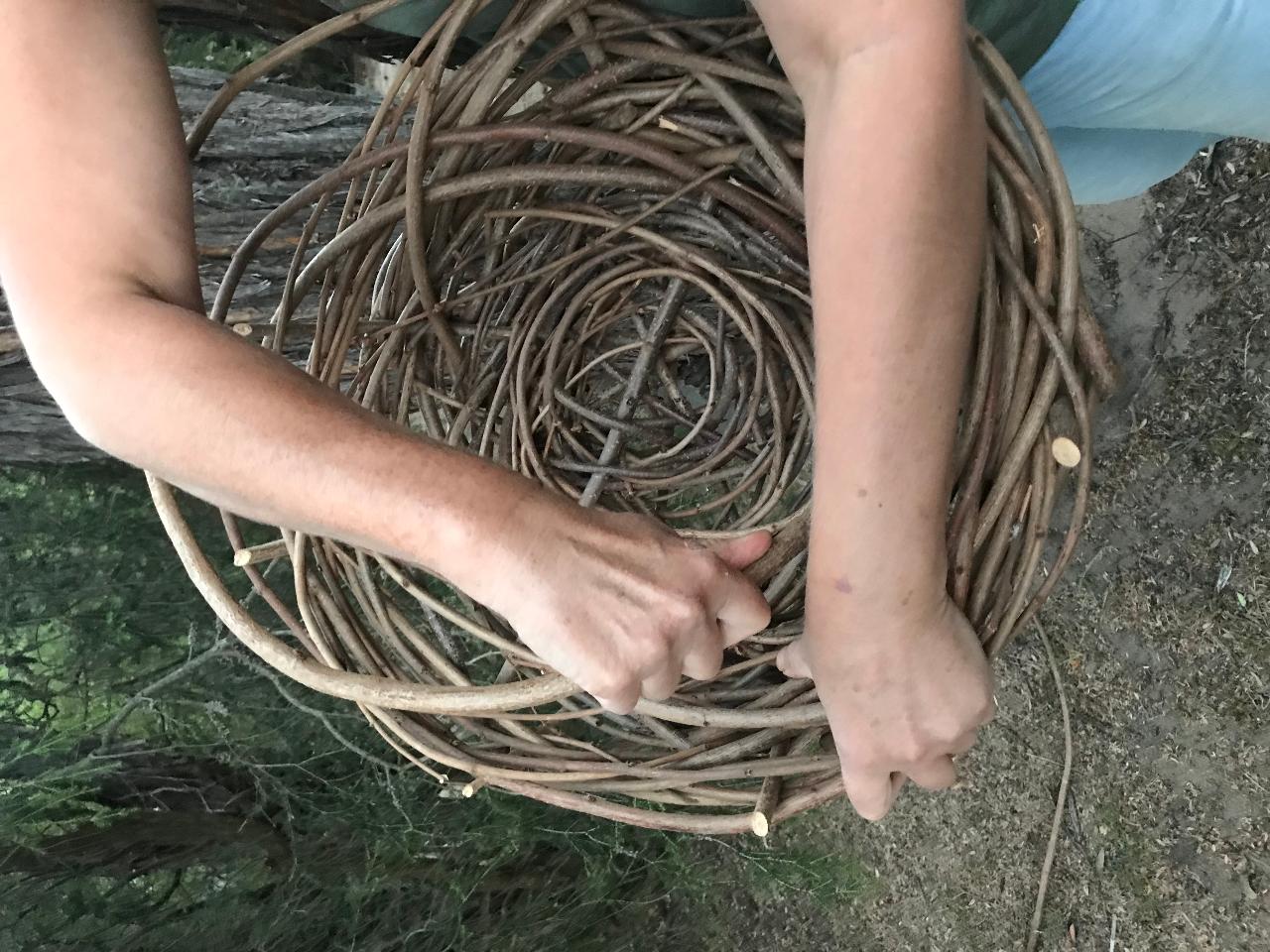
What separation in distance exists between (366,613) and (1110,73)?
56 centimetres

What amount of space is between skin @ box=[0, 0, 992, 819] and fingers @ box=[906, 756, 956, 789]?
0.25 feet

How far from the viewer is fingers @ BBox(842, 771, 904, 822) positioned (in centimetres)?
44

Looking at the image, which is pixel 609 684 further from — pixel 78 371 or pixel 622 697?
pixel 78 371

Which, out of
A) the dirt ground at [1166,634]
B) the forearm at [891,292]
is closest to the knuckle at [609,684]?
the forearm at [891,292]

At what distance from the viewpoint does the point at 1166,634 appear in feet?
2.76

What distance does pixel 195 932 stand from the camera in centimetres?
104

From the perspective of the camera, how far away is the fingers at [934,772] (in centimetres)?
44

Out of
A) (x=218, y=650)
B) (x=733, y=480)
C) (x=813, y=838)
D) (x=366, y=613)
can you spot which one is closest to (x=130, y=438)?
(x=366, y=613)

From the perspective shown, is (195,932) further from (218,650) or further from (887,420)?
(887,420)

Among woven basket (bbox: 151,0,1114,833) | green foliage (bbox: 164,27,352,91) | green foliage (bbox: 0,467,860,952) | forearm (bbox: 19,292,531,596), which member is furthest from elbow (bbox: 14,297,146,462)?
green foliage (bbox: 164,27,352,91)

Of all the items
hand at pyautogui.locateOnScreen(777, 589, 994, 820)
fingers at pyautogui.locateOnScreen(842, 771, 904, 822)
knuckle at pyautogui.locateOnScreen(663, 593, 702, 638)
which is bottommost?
fingers at pyautogui.locateOnScreen(842, 771, 904, 822)

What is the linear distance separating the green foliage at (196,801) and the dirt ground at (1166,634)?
314 millimetres

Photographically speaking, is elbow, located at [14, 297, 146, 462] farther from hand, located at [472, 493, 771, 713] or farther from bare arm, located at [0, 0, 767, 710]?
hand, located at [472, 493, 771, 713]

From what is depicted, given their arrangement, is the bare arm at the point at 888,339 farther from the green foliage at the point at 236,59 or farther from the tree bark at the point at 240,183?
the green foliage at the point at 236,59
